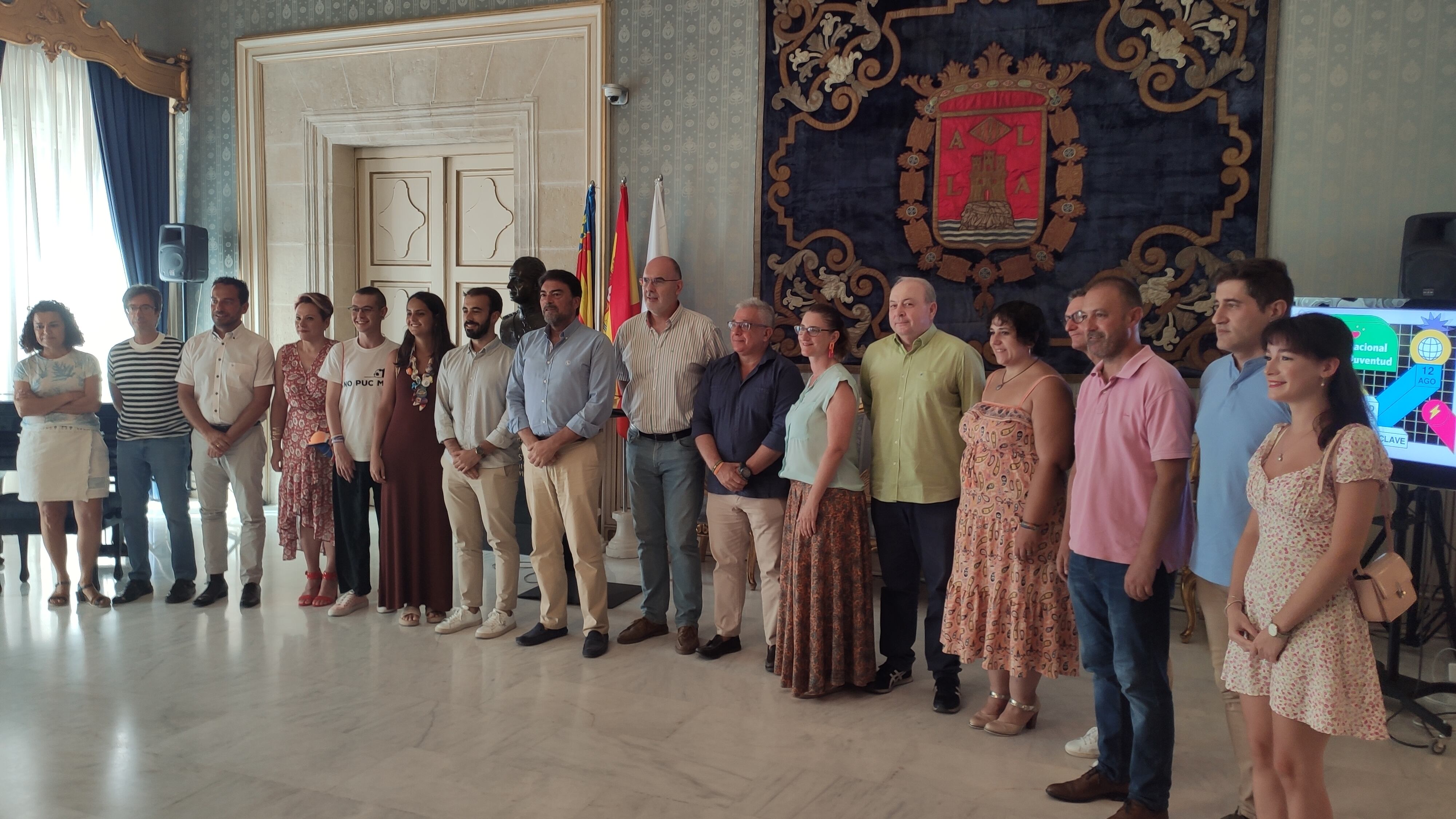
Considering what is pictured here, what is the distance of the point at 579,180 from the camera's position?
20.4 ft

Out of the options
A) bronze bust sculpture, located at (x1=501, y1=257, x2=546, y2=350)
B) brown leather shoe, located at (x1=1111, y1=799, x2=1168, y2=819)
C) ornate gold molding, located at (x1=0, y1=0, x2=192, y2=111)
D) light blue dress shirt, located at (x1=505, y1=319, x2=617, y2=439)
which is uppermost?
ornate gold molding, located at (x1=0, y1=0, x2=192, y2=111)

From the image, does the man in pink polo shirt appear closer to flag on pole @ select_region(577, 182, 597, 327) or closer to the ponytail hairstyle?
the ponytail hairstyle

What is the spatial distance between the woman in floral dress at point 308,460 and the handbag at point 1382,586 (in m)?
4.08

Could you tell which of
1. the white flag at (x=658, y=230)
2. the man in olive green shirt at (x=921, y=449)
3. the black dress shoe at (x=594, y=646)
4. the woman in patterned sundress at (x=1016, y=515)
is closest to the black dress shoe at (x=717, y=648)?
the black dress shoe at (x=594, y=646)

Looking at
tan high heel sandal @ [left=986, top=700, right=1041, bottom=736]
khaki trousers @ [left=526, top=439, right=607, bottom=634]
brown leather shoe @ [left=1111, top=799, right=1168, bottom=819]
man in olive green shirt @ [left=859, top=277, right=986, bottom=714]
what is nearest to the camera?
brown leather shoe @ [left=1111, top=799, right=1168, bottom=819]

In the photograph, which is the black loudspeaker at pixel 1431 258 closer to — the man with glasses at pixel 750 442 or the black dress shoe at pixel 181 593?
the man with glasses at pixel 750 442

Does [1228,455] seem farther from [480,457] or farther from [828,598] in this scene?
[480,457]

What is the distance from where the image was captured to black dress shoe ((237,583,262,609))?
189 inches

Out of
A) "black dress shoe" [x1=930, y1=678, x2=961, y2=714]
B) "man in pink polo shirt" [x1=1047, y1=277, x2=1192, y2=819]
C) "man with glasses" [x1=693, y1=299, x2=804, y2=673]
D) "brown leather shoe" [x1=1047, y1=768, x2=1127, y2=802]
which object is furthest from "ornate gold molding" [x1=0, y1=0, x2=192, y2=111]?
"brown leather shoe" [x1=1047, y1=768, x2=1127, y2=802]

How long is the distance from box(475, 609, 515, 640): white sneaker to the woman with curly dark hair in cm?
181

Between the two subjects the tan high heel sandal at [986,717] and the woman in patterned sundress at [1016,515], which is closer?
the woman in patterned sundress at [1016,515]

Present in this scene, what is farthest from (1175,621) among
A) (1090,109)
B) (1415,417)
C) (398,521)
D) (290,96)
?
(290,96)

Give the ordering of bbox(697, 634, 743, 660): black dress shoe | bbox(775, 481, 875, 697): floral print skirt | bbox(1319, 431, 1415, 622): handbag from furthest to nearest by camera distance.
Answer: bbox(697, 634, 743, 660): black dress shoe, bbox(775, 481, 875, 697): floral print skirt, bbox(1319, 431, 1415, 622): handbag

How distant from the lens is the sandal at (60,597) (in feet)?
15.6
